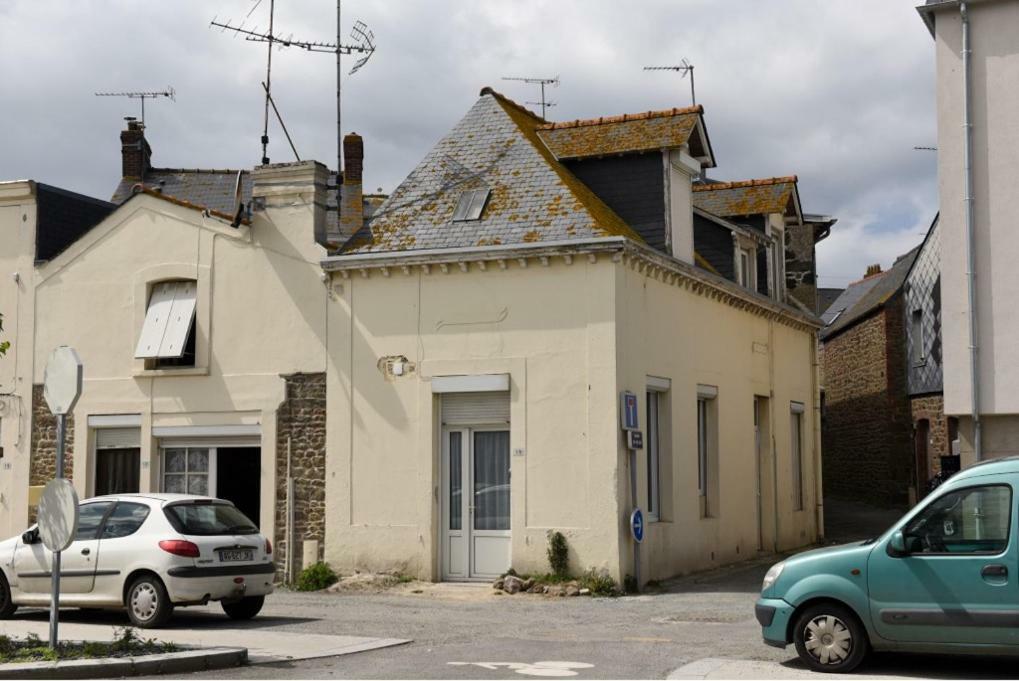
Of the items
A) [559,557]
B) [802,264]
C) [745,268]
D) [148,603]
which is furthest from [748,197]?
[148,603]

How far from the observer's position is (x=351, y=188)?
24.7m

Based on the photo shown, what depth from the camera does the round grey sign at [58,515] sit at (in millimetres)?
10859

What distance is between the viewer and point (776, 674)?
1033 cm

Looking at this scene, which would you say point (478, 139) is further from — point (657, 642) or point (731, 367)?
point (657, 642)

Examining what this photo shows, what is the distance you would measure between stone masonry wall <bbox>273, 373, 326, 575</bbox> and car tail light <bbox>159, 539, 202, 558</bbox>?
216 inches

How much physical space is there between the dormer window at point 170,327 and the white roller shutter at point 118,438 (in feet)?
3.88

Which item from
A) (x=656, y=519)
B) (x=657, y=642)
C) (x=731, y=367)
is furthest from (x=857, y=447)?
(x=657, y=642)

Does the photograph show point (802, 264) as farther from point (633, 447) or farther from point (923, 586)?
point (923, 586)

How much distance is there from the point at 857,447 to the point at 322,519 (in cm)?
1958

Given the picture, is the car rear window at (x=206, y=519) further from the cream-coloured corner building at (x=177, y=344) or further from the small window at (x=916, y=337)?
the small window at (x=916, y=337)

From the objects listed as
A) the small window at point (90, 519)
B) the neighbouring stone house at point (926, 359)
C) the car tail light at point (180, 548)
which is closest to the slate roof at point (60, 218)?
the small window at point (90, 519)

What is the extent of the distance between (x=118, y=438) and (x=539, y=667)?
12114 millimetres

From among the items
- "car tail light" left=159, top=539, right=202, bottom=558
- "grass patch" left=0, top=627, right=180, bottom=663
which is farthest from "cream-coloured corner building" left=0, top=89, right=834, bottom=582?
"grass patch" left=0, top=627, right=180, bottom=663

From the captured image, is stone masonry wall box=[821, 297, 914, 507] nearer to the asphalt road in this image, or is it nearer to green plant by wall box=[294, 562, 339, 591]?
the asphalt road
